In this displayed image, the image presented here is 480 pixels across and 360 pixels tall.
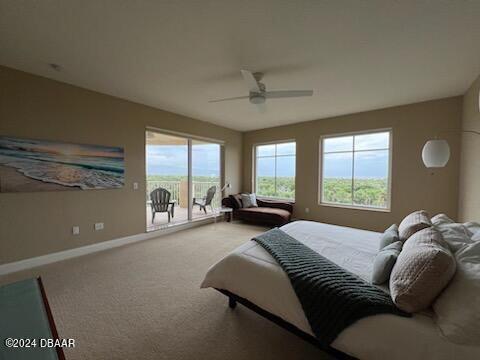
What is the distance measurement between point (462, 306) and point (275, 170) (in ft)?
17.0

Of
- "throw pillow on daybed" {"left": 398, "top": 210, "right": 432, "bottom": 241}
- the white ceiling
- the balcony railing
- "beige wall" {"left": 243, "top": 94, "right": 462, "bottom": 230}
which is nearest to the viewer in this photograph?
the white ceiling

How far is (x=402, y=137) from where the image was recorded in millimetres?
4090

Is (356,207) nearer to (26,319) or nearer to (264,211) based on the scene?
(264,211)

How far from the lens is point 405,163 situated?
4078mm

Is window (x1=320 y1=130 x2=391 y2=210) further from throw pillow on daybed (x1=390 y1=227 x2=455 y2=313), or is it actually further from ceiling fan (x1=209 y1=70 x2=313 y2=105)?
throw pillow on daybed (x1=390 y1=227 x2=455 y2=313)

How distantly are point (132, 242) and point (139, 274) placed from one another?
4.79 feet

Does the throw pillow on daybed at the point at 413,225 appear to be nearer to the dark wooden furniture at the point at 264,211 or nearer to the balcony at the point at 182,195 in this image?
the dark wooden furniture at the point at 264,211

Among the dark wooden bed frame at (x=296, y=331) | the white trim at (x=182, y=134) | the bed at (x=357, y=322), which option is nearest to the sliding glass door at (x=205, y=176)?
the white trim at (x=182, y=134)

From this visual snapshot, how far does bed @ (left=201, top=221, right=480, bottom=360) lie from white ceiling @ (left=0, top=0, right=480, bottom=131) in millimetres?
2174

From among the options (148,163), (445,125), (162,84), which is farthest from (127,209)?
(445,125)

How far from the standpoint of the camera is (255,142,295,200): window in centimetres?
582

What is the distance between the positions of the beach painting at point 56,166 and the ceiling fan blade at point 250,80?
2721mm

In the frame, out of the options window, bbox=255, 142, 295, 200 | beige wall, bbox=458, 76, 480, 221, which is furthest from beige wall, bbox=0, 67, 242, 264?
beige wall, bbox=458, 76, 480, 221

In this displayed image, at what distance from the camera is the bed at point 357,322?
105cm
